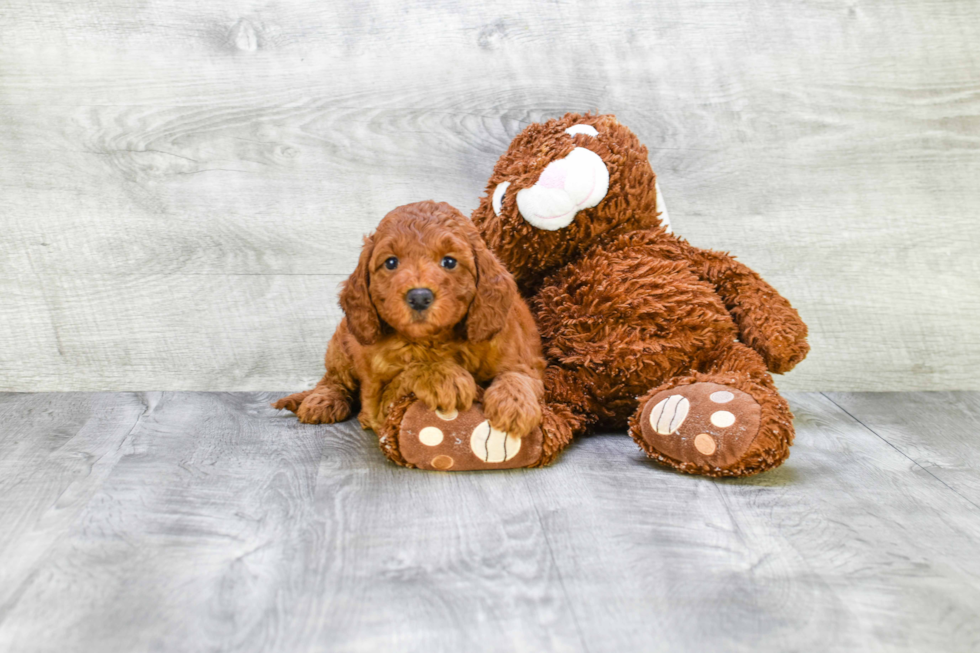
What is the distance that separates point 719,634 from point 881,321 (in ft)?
5.49

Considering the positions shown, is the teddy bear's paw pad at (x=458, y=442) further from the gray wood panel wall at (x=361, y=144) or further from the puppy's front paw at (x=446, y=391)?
the gray wood panel wall at (x=361, y=144)

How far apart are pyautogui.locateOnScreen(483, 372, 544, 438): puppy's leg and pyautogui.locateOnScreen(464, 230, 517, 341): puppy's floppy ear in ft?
0.35

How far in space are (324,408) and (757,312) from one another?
3.42 ft

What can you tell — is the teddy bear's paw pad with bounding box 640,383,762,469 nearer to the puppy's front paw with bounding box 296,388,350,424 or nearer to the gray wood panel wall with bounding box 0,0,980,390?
the puppy's front paw with bounding box 296,388,350,424

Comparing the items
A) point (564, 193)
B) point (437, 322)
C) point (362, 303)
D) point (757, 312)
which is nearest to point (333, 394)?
point (362, 303)

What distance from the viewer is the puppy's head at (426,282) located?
146cm

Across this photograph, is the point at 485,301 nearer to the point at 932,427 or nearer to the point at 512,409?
the point at 512,409

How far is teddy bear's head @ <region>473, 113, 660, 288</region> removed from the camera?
68.9 inches

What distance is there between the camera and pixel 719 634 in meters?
1.02

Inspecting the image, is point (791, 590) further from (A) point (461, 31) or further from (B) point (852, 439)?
(A) point (461, 31)

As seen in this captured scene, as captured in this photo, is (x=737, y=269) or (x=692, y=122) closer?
(x=737, y=269)

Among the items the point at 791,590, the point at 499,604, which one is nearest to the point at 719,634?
the point at 791,590

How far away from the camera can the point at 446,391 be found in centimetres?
152

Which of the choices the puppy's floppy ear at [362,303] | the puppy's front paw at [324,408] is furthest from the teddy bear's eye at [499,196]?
the puppy's front paw at [324,408]
